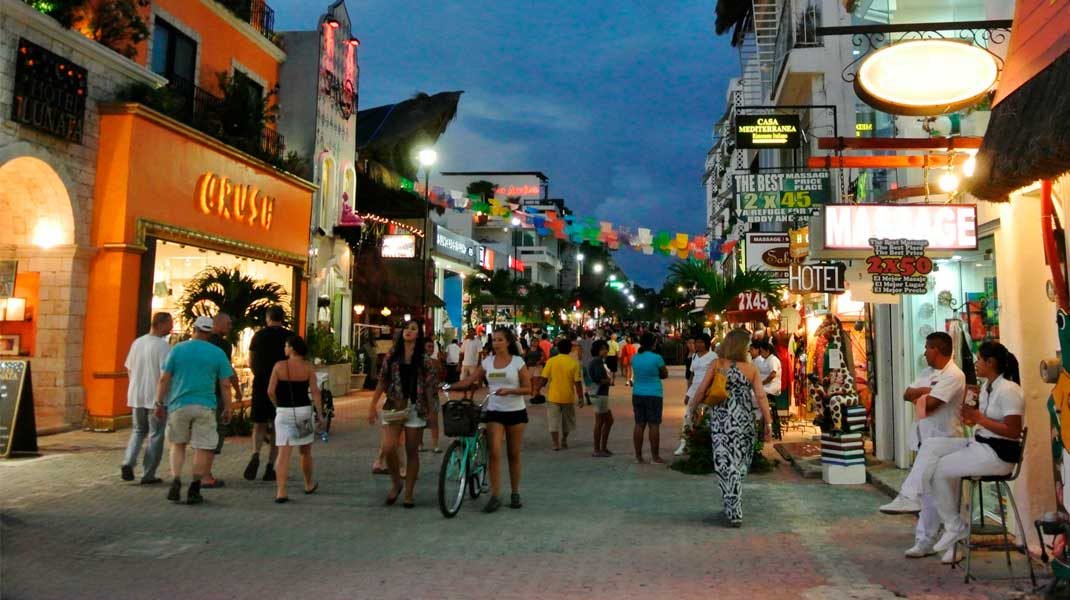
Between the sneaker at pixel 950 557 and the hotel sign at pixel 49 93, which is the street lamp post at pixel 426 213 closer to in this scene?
the hotel sign at pixel 49 93

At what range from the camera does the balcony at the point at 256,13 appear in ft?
58.5

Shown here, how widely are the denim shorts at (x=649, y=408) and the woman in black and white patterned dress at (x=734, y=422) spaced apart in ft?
9.33

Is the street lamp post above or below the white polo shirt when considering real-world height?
above

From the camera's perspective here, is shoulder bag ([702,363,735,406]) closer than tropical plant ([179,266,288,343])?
Yes

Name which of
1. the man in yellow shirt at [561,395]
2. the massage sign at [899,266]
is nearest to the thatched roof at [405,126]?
the man in yellow shirt at [561,395]

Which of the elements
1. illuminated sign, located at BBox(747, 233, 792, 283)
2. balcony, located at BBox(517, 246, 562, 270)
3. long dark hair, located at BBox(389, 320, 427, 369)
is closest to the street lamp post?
illuminated sign, located at BBox(747, 233, 792, 283)

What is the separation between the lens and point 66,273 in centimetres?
1256

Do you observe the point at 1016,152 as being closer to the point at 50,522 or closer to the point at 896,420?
the point at 896,420

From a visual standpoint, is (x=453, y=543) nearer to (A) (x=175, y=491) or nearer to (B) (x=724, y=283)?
(A) (x=175, y=491)

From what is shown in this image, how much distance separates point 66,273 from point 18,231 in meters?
1.06

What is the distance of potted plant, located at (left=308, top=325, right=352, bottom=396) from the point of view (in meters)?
18.7

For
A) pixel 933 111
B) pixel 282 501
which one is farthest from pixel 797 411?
pixel 282 501

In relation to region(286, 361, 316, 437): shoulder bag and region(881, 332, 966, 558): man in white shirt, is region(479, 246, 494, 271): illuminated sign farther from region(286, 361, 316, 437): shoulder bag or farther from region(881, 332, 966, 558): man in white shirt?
region(881, 332, 966, 558): man in white shirt

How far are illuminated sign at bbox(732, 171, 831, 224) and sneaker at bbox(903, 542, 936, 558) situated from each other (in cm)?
881
